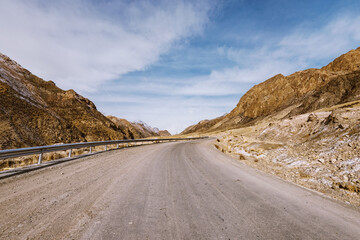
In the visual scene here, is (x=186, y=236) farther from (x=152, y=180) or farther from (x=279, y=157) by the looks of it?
(x=279, y=157)

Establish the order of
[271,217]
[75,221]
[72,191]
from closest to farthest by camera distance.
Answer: [75,221] < [271,217] < [72,191]

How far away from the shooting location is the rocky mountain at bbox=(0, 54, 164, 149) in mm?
24922

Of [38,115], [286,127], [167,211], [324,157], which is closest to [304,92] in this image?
[286,127]

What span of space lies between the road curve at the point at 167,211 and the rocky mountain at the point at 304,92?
6766cm

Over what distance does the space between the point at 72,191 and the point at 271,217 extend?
4.77 meters

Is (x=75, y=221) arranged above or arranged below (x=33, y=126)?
below

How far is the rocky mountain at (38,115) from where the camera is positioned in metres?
24.9

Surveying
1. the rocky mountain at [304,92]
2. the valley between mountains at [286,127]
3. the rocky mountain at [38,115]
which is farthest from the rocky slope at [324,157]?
the rocky mountain at [304,92]

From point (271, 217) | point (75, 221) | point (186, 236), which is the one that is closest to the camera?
point (186, 236)

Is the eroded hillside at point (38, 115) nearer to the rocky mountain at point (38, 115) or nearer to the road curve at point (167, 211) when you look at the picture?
the rocky mountain at point (38, 115)

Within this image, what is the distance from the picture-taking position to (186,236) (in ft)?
8.59

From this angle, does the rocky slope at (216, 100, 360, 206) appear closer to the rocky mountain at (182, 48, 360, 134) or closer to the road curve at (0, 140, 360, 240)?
the road curve at (0, 140, 360, 240)

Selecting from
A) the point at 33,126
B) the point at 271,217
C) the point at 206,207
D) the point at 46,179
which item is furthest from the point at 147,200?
the point at 33,126

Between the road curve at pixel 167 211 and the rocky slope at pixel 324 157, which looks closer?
the road curve at pixel 167 211
